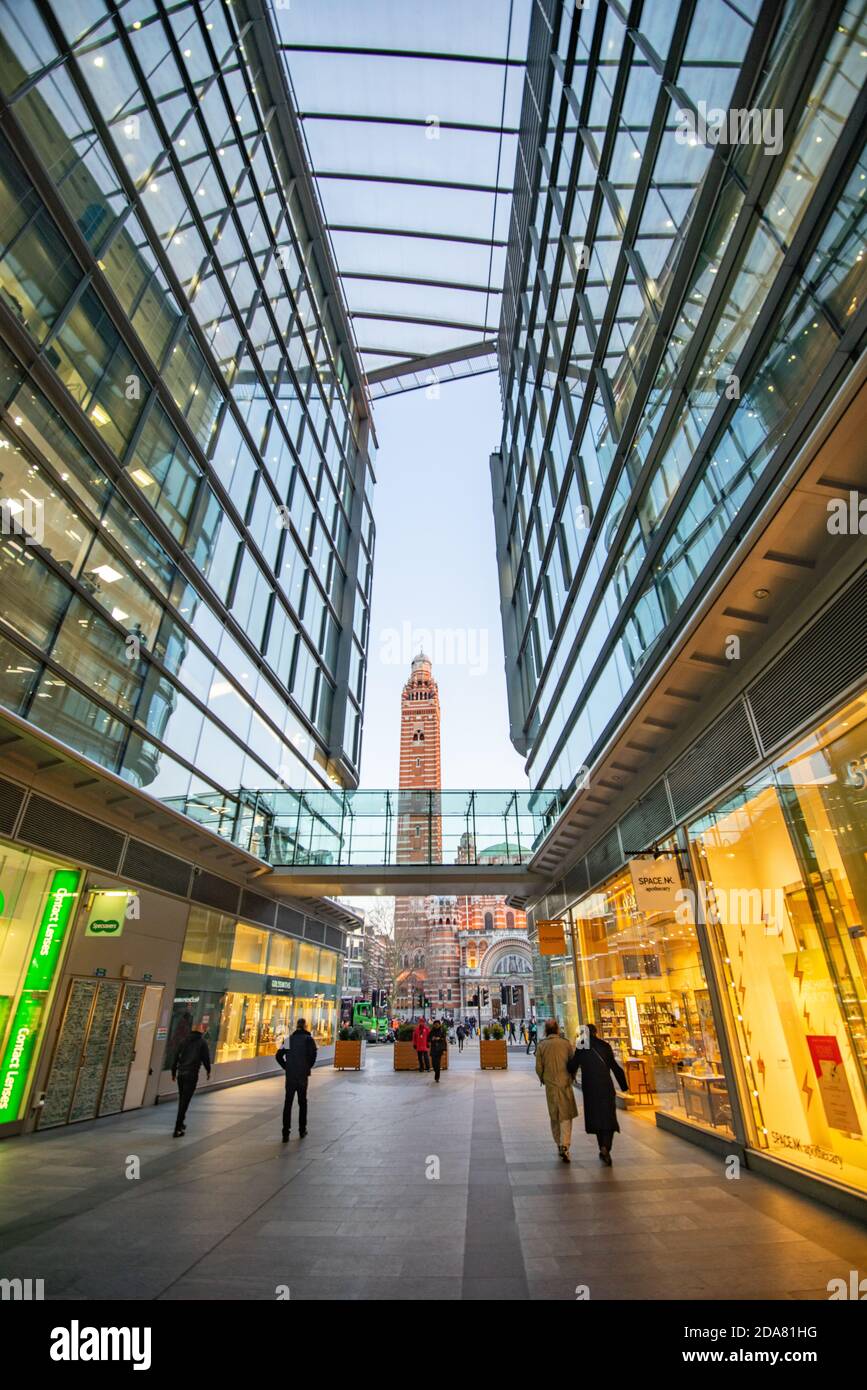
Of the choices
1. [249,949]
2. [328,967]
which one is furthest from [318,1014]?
[249,949]

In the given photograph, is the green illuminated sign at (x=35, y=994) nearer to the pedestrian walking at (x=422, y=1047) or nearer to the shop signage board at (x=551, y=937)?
the shop signage board at (x=551, y=937)

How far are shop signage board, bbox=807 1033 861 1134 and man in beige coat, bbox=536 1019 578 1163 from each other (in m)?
3.09

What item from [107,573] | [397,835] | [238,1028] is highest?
[107,573]

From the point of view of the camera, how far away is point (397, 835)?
803 inches

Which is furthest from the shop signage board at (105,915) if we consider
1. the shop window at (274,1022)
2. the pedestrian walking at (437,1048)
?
the pedestrian walking at (437,1048)

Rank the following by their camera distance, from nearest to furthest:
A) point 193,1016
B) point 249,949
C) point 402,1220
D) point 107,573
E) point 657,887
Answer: point 402,1220 → point 657,887 → point 107,573 → point 193,1016 → point 249,949

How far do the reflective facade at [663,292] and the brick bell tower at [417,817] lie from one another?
503 centimetres

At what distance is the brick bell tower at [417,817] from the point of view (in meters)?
20.7

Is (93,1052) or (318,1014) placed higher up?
(318,1014)

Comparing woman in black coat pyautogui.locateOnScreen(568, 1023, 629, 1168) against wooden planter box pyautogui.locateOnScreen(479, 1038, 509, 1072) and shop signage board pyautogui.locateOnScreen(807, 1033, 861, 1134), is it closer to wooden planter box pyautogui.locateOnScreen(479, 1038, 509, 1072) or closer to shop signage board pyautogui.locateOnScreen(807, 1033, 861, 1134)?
shop signage board pyautogui.locateOnScreen(807, 1033, 861, 1134)

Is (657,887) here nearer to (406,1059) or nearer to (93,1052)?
(93,1052)
